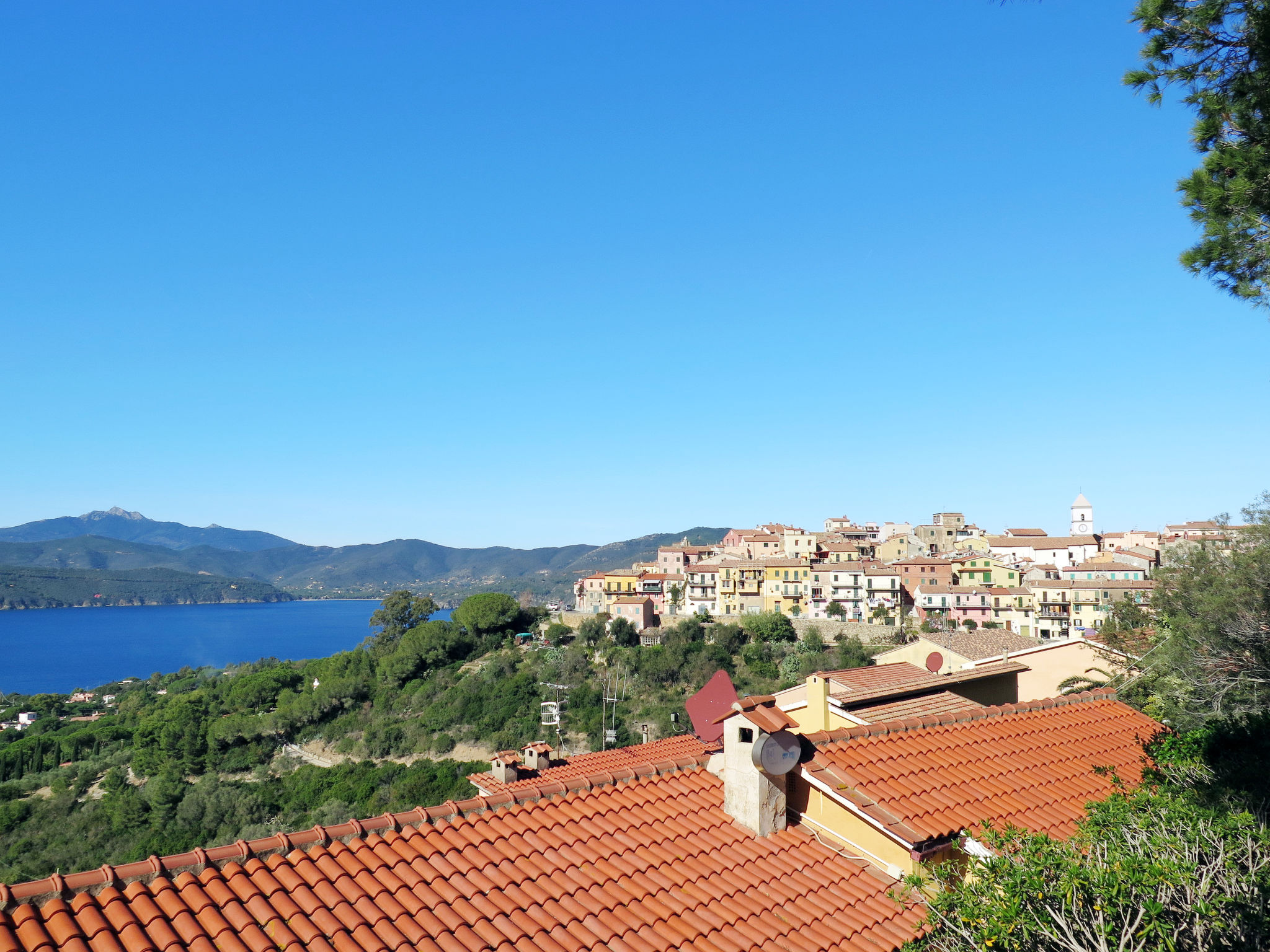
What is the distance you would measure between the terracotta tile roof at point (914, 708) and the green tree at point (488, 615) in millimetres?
66372

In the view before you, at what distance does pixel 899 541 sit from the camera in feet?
246

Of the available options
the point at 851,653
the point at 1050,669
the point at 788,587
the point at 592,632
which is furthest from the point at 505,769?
the point at 788,587

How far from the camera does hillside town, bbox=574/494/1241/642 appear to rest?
6066cm

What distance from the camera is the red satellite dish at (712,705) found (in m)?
8.19

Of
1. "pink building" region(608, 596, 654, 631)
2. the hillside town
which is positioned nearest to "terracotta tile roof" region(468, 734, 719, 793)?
the hillside town

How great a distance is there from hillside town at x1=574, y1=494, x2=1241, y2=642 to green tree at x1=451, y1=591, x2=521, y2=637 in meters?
7.23

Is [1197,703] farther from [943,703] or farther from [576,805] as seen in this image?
[576,805]

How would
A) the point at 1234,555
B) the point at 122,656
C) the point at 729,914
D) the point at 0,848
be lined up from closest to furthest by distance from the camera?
the point at 729,914 → the point at 1234,555 → the point at 0,848 → the point at 122,656

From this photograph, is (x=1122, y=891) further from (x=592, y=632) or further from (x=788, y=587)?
(x=788, y=587)

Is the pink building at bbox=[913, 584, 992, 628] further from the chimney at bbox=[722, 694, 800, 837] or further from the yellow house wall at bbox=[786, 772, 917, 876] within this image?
the chimney at bbox=[722, 694, 800, 837]

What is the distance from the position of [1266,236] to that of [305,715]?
6499 centimetres

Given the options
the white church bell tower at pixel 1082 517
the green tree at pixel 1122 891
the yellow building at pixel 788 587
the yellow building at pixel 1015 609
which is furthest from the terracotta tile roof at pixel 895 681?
the white church bell tower at pixel 1082 517

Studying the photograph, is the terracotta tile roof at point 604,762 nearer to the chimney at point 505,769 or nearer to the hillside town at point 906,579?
the chimney at point 505,769

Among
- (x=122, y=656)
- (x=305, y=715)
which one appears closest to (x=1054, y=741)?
(x=305, y=715)
